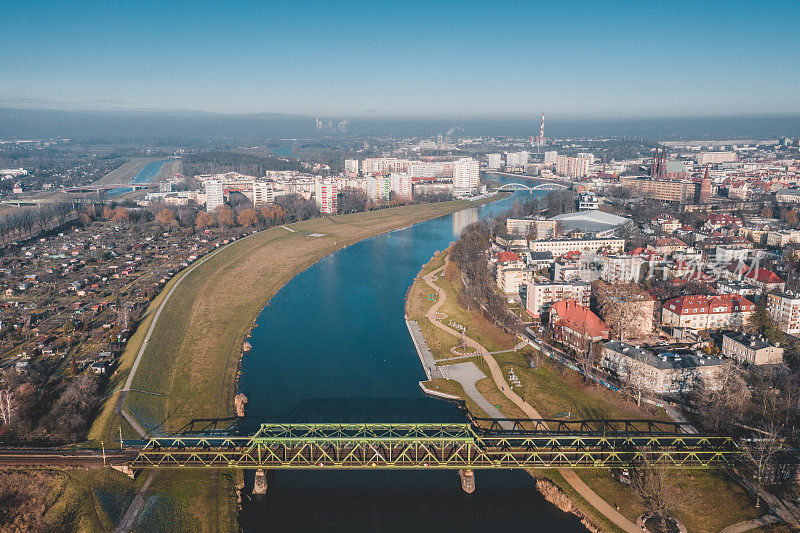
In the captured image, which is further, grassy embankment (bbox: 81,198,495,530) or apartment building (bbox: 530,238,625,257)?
apartment building (bbox: 530,238,625,257)

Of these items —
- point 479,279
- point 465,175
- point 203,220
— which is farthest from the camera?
point 465,175

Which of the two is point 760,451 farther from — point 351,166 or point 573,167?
point 351,166

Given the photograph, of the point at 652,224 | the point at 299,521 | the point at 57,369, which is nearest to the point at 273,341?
the point at 57,369

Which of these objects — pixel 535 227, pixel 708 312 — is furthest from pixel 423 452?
pixel 535 227

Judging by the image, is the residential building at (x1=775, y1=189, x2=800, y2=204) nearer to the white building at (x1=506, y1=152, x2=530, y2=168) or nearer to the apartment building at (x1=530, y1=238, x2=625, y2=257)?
the apartment building at (x1=530, y1=238, x2=625, y2=257)

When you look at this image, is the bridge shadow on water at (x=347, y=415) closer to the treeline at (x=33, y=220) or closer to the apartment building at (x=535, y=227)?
the apartment building at (x=535, y=227)

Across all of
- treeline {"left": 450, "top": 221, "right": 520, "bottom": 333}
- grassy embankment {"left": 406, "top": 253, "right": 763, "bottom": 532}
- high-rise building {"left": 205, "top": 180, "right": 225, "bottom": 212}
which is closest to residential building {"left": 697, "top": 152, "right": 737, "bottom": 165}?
treeline {"left": 450, "top": 221, "right": 520, "bottom": 333}
